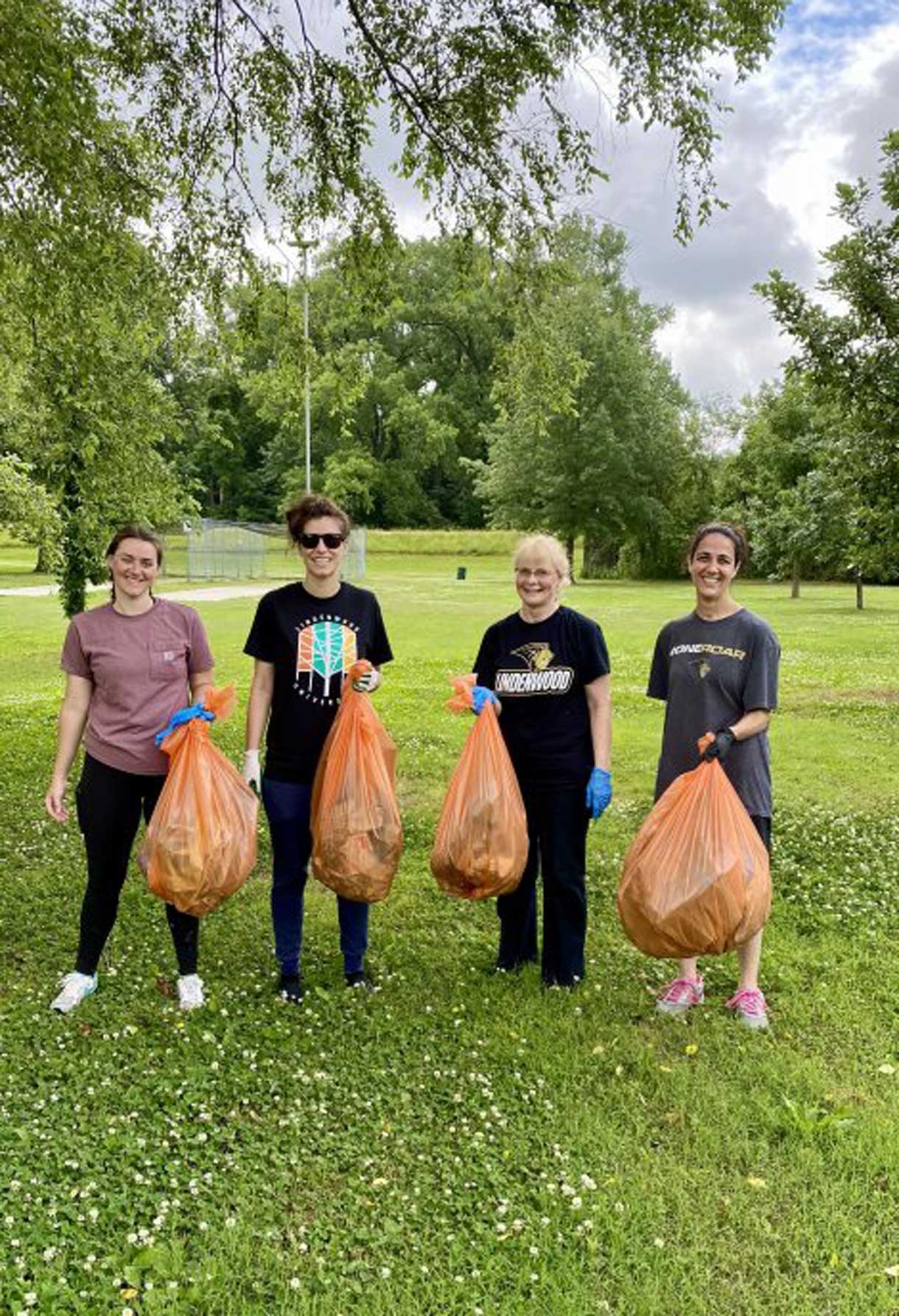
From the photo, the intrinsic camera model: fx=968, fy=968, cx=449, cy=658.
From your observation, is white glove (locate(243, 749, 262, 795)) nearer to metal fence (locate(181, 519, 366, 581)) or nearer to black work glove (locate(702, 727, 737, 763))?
black work glove (locate(702, 727, 737, 763))

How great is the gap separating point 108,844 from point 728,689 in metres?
2.40

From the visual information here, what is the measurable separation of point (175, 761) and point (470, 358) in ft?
212

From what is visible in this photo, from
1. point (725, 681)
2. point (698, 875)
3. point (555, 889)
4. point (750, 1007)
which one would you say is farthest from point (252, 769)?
point (750, 1007)

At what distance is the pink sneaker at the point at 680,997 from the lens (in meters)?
3.83

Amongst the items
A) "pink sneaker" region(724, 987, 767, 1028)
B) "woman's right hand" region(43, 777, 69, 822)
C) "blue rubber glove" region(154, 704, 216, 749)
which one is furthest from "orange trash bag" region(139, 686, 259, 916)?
"pink sneaker" region(724, 987, 767, 1028)

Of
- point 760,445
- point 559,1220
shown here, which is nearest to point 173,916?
point 559,1220

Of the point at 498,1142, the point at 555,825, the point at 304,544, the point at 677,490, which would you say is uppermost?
the point at 677,490

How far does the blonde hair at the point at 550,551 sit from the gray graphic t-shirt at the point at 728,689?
51cm

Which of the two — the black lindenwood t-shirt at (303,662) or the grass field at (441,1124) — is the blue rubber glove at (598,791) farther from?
the black lindenwood t-shirt at (303,662)

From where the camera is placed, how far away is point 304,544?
11.9 feet

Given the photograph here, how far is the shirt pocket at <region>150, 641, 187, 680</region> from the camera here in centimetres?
363

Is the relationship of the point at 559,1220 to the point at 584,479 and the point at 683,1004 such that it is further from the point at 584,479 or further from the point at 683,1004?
the point at 584,479

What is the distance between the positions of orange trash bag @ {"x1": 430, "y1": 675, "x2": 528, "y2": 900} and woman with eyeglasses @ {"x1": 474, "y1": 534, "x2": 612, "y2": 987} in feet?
0.49

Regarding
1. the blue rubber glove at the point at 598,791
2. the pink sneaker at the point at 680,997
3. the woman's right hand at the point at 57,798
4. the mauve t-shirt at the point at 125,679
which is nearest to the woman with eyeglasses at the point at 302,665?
the mauve t-shirt at the point at 125,679
